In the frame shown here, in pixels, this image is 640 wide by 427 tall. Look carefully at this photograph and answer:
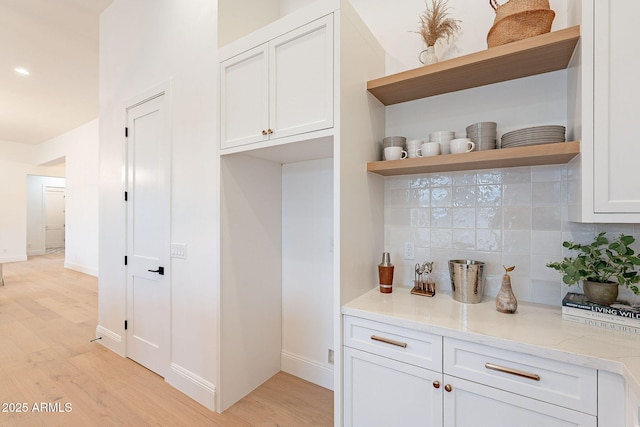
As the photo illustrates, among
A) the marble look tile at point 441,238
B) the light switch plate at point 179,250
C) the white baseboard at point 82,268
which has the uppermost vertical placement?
the marble look tile at point 441,238

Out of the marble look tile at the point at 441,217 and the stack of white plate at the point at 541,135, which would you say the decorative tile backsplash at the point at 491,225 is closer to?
the marble look tile at the point at 441,217

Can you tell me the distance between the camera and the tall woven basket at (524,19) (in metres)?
1.34

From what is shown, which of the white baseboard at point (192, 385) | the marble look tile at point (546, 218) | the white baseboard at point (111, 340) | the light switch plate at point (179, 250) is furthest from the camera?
the white baseboard at point (111, 340)

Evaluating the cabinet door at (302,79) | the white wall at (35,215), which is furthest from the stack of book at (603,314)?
the white wall at (35,215)

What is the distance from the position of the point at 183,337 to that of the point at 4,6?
144 inches

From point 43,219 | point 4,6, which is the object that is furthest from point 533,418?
point 43,219

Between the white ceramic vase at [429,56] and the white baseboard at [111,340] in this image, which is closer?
the white ceramic vase at [429,56]

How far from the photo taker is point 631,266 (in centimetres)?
127

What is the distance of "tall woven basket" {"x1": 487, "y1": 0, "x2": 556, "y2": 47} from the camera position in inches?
52.6

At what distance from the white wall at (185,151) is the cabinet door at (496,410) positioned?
152 centimetres

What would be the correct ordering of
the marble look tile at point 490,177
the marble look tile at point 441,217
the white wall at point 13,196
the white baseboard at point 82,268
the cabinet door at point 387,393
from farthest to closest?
the white wall at point 13,196
the white baseboard at point 82,268
the marble look tile at point 441,217
the marble look tile at point 490,177
the cabinet door at point 387,393

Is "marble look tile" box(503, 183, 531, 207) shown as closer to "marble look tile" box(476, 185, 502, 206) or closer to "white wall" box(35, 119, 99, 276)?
"marble look tile" box(476, 185, 502, 206)

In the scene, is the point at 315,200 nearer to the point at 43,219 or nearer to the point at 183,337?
the point at 183,337

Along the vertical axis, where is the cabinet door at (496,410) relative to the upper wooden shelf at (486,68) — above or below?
below
